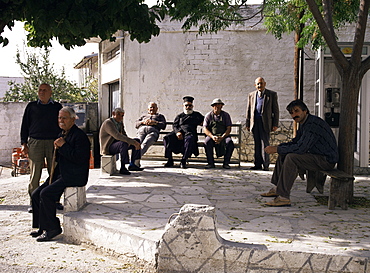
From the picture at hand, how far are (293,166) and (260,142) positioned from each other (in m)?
3.77

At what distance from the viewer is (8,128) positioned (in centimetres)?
1819

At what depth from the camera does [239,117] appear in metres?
12.0

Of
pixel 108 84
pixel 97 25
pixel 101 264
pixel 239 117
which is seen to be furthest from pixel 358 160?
pixel 108 84

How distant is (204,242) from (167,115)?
26.8 ft

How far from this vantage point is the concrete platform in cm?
429

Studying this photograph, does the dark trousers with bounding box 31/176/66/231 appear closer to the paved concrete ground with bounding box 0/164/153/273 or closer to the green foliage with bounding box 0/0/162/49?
the paved concrete ground with bounding box 0/164/153/273

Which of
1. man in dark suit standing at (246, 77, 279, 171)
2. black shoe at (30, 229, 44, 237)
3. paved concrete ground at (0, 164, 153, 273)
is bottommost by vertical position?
paved concrete ground at (0, 164, 153, 273)

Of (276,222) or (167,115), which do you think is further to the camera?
(167,115)

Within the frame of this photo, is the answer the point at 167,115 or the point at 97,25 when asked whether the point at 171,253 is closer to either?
the point at 97,25

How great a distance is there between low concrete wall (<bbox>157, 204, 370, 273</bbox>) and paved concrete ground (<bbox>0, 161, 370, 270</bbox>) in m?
0.09

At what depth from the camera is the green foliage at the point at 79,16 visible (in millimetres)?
6129

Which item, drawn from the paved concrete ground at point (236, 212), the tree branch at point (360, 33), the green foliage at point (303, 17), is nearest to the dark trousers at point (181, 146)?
the paved concrete ground at point (236, 212)

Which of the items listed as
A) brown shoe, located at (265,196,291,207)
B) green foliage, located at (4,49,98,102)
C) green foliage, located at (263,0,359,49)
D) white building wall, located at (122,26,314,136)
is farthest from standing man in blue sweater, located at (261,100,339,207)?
green foliage, located at (4,49,98,102)

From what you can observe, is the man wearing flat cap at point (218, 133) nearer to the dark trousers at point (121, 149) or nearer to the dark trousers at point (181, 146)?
the dark trousers at point (181, 146)
